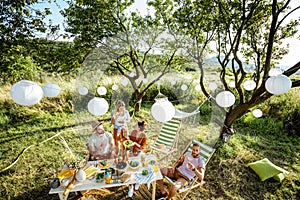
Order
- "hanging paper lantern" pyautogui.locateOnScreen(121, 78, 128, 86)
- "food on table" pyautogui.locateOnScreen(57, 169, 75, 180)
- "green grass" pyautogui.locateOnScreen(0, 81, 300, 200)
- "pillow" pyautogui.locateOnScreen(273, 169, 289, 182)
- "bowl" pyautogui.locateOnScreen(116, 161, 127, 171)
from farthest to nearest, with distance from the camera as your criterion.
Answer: "hanging paper lantern" pyautogui.locateOnScreen(121, 78, 128, 86)
"pillow" pyautogui.locateOnScreen(273, 169, 289, 182)
"green grass" pyautogui.locateOnScreen(0, 81, 300, 200)
"bowl" pyautogui.locateOnScreen(116, 161, 127, 171)
"food on table" pyautogui.locateOnScreen(57, 169, 75, 180)

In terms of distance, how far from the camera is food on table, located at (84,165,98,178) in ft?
11.4

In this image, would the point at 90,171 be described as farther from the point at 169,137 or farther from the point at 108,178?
the point at 169,137

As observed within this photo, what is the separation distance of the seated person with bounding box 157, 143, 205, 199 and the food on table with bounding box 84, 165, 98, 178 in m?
1.32

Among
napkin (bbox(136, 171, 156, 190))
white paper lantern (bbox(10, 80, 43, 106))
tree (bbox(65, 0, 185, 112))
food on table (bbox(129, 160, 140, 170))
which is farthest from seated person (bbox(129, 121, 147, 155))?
tree (bbox(65, 0, 185, 112))

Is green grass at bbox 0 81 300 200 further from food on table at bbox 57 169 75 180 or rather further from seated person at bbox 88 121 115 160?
food on table at bbox 57 169 75 180

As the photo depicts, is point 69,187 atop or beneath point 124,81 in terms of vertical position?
beneath

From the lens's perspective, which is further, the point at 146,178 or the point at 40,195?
the point at 40,195

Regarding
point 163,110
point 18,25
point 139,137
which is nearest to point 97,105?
point 139,137

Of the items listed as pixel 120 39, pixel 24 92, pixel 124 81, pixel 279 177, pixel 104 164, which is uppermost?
pixel 120 39

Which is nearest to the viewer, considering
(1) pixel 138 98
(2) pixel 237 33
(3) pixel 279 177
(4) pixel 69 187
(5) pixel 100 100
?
(4) pixel 69 187

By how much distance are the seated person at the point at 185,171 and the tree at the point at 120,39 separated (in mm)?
4567

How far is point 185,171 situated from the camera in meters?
3.91

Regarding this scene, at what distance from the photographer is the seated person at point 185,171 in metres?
3.69

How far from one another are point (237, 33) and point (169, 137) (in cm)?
347
